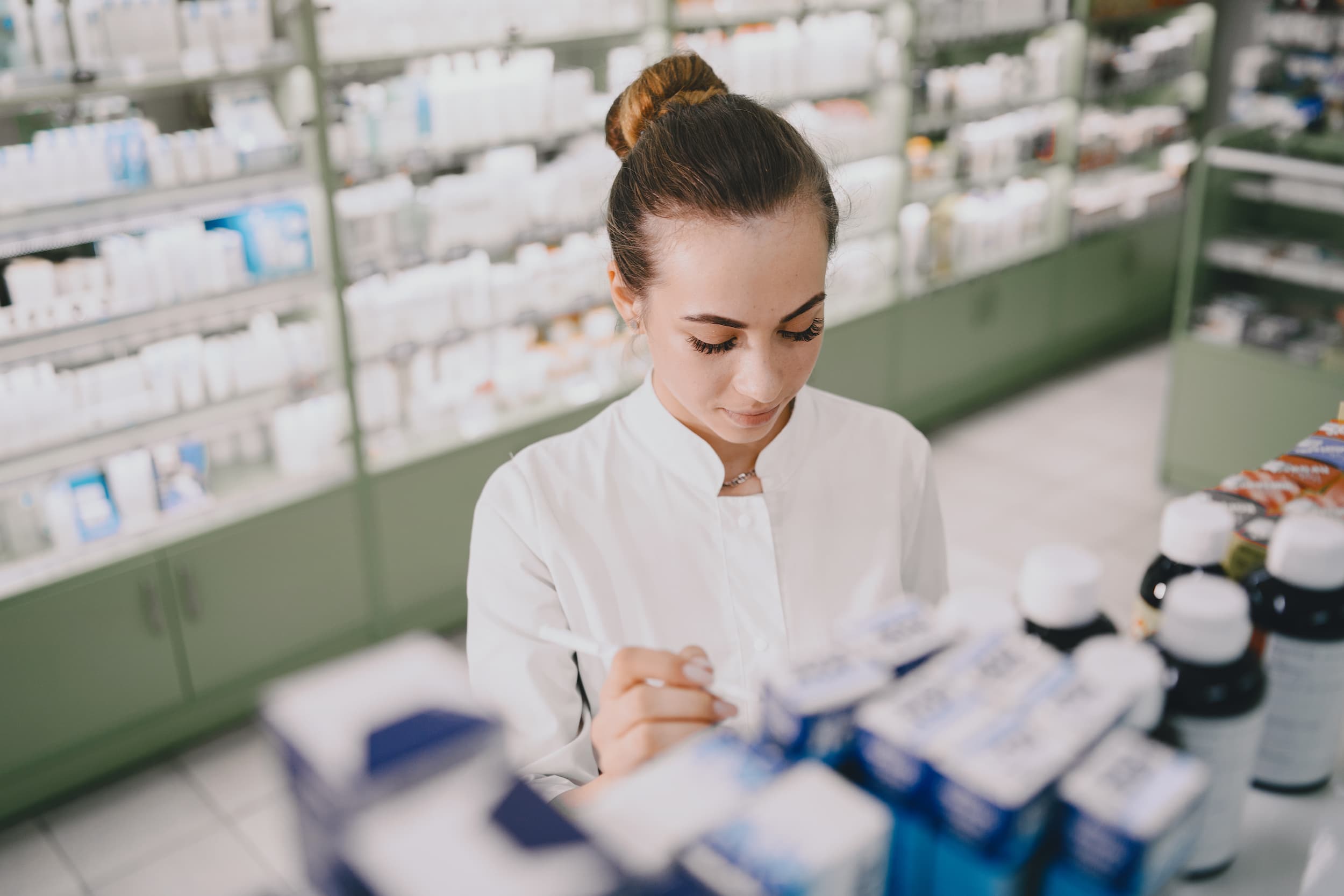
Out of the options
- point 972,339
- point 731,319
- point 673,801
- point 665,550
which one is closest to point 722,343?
point 731,319

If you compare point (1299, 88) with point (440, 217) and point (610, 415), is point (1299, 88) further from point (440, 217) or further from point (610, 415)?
point (610, 415)

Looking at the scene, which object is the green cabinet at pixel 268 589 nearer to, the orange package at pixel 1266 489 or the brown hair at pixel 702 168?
the brown hair at pixel 702 168

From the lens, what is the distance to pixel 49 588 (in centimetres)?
288

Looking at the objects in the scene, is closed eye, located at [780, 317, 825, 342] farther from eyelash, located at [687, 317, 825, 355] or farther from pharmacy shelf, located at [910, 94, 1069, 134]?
pharmacy shelf, located at [910, 94, 1069, 134]

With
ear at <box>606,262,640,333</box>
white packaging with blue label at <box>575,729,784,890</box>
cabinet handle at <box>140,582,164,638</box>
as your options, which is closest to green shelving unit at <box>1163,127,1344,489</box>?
ear at <box>606,262,640,333</box>

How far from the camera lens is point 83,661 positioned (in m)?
2.97

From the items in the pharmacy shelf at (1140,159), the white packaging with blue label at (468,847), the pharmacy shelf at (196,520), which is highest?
the white packaging with blue label at (468,847)

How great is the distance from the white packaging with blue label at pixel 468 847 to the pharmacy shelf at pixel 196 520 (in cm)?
278

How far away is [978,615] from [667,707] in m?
0.22

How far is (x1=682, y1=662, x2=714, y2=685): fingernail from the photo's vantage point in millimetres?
804

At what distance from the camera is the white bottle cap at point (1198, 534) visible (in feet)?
2.93

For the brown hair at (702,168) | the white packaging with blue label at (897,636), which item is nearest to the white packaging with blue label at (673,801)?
the white packaging with blue label at (897,636)

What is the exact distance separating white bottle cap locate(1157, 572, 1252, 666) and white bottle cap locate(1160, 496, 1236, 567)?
14 cm

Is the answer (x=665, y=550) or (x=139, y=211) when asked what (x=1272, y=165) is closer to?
(x=665, y=550)
